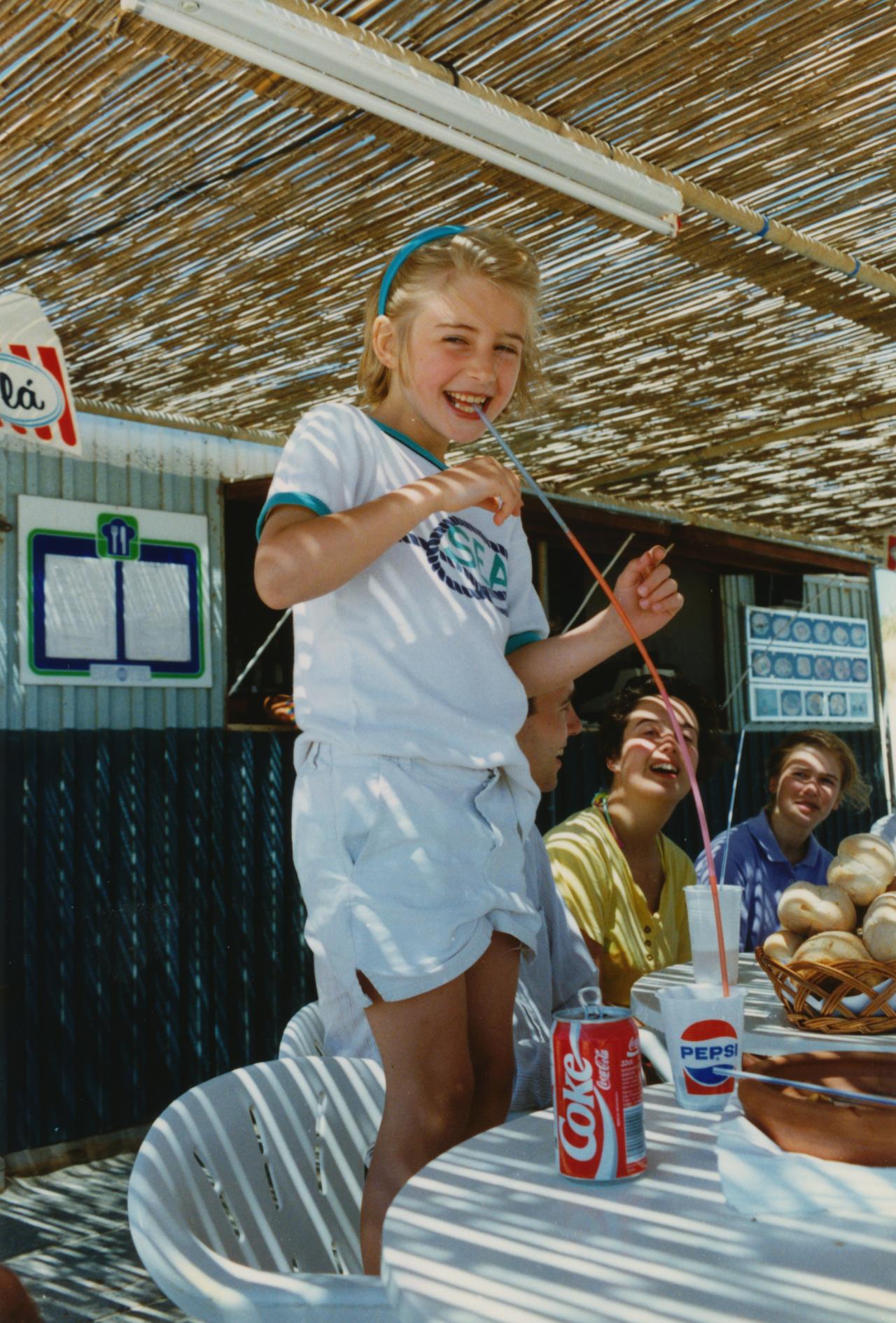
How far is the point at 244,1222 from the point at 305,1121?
155 mm

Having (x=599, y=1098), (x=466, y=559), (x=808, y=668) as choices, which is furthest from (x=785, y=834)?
(x=808, y=668)

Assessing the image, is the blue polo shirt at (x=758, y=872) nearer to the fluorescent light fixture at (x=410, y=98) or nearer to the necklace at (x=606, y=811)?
the necklace at (x=606, y=811)

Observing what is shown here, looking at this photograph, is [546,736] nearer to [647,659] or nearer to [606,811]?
[606,811]

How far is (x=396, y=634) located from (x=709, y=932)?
0.80 metres

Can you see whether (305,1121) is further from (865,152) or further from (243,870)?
(243,870)

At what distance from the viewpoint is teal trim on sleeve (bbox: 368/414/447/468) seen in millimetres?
1712

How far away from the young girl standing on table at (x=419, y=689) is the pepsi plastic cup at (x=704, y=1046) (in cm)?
23

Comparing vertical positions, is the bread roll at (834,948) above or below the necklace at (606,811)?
below

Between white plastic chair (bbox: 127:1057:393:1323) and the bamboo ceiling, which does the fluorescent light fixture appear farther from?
white plastic chair (bbox: 127:1057:393:1323)

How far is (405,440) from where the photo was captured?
5.65 feet

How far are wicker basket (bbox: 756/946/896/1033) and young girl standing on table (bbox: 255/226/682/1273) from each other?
1.55 ft

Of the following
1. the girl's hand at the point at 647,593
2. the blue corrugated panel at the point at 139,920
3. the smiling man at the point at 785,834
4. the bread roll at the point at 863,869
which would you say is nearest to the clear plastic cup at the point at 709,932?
the bread roll at the point at 863,869

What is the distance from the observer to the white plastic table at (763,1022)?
5.66ft

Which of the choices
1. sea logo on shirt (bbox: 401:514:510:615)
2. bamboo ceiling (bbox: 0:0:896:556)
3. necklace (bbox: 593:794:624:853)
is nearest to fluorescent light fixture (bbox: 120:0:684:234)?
bamboo ceiling (bbox: 0:0:896:556)
